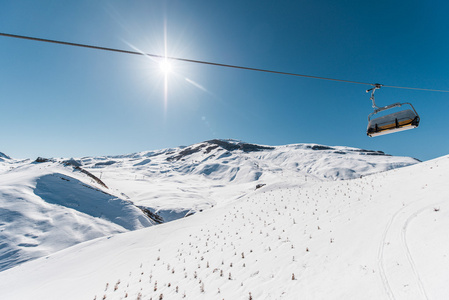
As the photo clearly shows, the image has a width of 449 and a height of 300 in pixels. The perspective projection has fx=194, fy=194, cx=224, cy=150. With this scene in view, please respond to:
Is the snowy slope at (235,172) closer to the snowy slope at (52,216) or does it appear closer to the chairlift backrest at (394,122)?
the snowy slope at (52,216)

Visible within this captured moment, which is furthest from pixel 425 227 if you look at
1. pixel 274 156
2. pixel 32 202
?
pixel 274 156

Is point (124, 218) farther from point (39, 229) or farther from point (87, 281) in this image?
point (87, 281)

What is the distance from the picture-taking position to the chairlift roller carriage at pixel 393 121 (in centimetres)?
795

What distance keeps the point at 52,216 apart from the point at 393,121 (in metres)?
24.6

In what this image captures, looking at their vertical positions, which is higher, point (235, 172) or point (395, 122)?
point (235, 172)

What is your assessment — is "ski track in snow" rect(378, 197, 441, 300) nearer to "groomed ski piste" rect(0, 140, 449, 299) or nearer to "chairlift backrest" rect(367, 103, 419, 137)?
"groomed ski piste" rect(0, 140, 449, 299)

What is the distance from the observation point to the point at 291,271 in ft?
20.3

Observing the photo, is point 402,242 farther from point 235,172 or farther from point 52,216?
point 235,172

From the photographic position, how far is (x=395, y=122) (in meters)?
8.15

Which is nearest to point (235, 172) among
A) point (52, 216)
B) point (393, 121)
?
point (52, 216)

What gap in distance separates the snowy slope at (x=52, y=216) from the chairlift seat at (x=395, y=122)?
20.9 m

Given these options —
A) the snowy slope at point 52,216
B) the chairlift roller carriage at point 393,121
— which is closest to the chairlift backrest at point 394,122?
the chairlift roller carriage at point 393,121

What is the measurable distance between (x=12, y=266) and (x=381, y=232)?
1912cm

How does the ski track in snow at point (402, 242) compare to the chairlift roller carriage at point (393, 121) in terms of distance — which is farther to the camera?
the chairlift roller carriage at point (393, 121)
